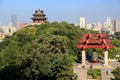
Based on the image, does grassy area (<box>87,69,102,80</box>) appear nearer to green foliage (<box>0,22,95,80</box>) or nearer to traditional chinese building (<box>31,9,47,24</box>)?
green foliage (<box>0,22,95,80</box>)

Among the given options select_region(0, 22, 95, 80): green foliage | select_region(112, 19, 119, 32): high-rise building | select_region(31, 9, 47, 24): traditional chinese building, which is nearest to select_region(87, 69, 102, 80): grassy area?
select_region(0, 22, 95, 80): green foliage

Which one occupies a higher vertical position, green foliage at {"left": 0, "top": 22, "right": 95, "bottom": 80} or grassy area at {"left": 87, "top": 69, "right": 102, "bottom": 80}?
green foliage at {"left": 0, "top": 22, "right": 95, "bottom": 80}

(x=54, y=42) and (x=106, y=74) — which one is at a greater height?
(x=54, y=42)

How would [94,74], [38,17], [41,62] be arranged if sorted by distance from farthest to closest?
[38,17]
[94,74]
[41,62]

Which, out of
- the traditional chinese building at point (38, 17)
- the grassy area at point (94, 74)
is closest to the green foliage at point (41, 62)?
the grassy area at point (94, 74)

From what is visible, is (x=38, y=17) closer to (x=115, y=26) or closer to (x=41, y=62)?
(x=41, y=62)

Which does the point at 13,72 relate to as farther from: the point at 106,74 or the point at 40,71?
the point at 106,74

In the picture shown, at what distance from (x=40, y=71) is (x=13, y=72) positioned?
2.55m

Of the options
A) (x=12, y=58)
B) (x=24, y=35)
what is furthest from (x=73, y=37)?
(x=12, y=58)

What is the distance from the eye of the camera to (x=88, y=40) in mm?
26281

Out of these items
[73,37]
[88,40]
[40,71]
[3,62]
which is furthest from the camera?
[73,37]

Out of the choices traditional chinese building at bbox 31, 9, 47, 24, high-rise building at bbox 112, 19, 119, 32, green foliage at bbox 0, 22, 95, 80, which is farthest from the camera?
high-rise building at bbox 112, 19, 119, 32

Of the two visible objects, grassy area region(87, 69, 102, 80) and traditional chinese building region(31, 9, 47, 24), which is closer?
grassy area region(87, 69, 102, 80)

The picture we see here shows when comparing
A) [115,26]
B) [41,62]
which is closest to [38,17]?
[41,62]
